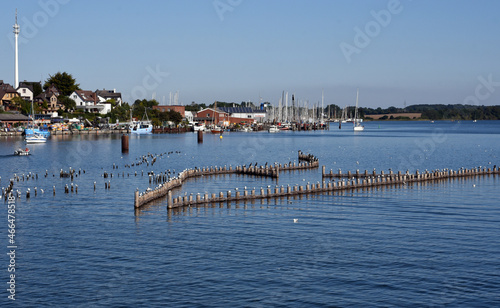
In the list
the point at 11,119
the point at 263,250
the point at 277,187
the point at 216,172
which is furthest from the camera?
the point at 11,119

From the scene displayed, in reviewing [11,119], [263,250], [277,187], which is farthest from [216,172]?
[11,119]

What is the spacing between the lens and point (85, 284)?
33.6m

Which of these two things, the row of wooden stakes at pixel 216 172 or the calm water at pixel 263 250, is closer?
the calm water at pixel 263 250

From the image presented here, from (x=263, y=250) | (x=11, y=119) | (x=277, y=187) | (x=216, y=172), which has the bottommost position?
(x=263, y=250)

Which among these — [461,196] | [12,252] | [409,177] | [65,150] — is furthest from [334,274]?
[65,150]

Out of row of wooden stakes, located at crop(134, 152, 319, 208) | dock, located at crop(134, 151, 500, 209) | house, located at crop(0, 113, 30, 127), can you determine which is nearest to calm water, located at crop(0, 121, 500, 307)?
dock, located at crop(134, 151, 500, 209)

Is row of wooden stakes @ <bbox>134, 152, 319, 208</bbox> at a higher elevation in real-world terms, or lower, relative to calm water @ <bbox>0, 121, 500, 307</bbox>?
higher

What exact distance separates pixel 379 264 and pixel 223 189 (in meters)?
34.4

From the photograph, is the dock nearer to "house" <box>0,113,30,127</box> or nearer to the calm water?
the calm water

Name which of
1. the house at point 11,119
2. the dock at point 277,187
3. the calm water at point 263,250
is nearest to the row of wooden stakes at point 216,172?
the dock at point 277,187

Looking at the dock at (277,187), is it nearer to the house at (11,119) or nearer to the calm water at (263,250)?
the calm water at (263,250)

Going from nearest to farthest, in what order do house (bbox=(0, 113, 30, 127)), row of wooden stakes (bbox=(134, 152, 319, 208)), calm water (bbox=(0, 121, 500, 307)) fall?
calm water (bbox=(0, 121, 500, 307))
row of wooden stakes (bbox=(134, 152, 319, 208))
house (bbox=(0, 113, 30, 127))

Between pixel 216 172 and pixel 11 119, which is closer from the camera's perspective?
pixel 216 172

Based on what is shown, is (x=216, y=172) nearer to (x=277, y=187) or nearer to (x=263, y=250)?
(x=277, y=187)
